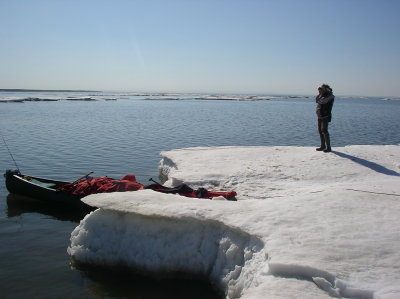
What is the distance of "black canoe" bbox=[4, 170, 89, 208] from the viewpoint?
1131 centimetres

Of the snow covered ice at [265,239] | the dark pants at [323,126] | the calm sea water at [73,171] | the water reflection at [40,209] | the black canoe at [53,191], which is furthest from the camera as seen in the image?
the dark pants at [323,126]

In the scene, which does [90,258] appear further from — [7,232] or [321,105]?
[321,105]

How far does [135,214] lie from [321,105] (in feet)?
27.3

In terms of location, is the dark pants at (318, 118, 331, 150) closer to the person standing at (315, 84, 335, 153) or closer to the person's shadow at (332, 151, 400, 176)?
the person standing at (315, 84, 335, 153)

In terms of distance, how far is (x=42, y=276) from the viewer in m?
7.77

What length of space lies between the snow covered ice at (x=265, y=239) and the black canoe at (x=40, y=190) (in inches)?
124

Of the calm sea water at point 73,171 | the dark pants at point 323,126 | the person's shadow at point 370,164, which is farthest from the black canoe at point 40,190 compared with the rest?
the person's shadow at point 370,164

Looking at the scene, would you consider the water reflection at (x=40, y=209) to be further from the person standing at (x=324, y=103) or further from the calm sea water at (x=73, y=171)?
the person standing at (x=324, y=103)

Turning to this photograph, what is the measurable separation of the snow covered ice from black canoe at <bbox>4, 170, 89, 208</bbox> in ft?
10.3

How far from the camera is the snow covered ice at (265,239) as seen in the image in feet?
17.0

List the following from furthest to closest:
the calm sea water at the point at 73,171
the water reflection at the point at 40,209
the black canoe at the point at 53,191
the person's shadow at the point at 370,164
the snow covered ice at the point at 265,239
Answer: the water reflection at the point at 40,209, the person's shadow at the point at 370,164, the black canoe at the point at 53,191, the calm sea water at the point at 73,171, the snow covered ice at the point at 265,239

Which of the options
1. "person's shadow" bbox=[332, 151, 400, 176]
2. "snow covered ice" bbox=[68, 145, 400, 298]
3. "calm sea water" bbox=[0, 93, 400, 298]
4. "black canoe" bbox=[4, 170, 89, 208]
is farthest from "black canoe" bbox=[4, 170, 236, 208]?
"person's shadow" bbox=[332, 151, 400, 176]

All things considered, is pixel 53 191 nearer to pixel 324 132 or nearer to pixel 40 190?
pixel 40 190

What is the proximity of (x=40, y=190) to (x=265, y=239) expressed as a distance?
8612 millimetres
